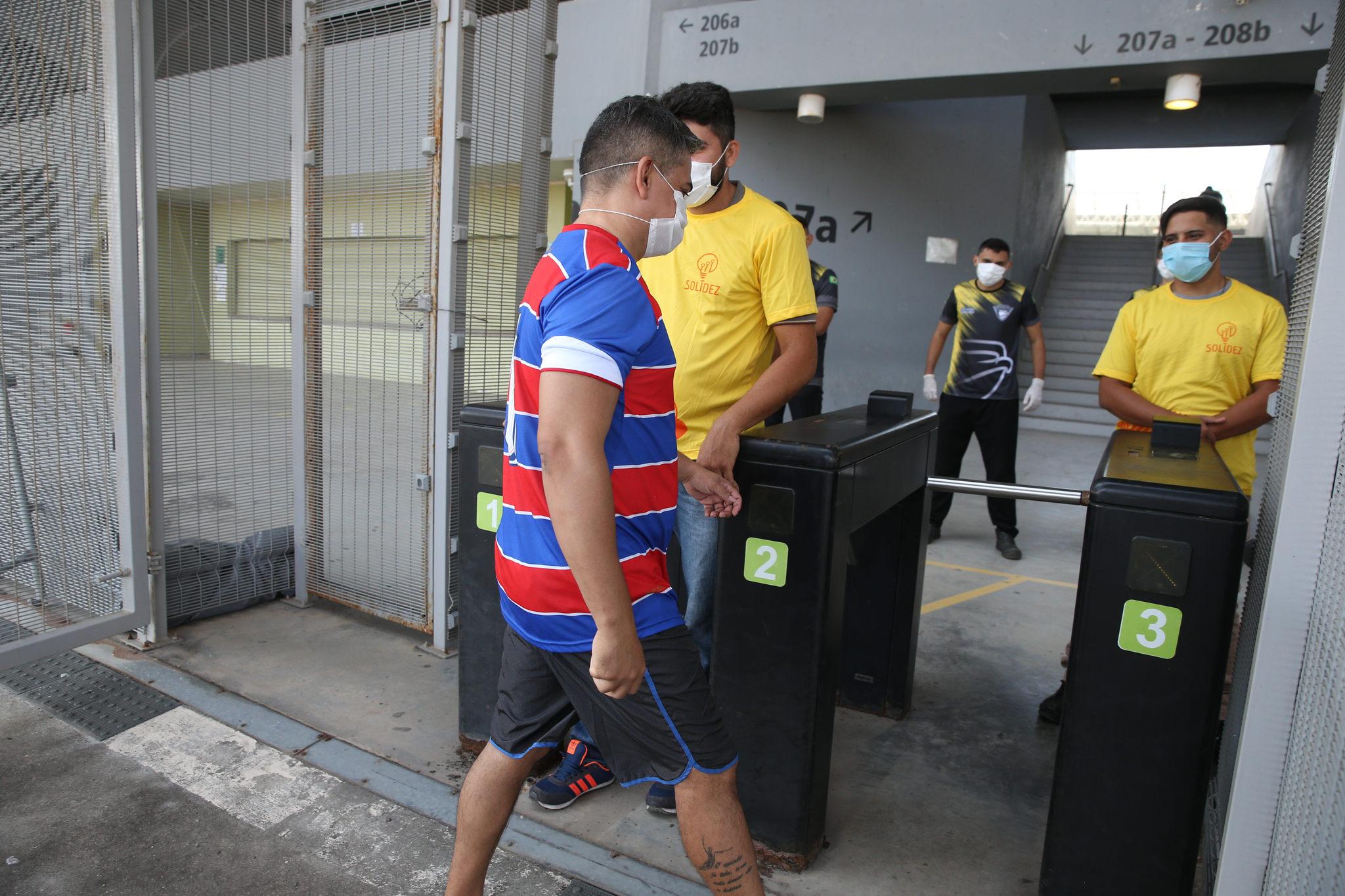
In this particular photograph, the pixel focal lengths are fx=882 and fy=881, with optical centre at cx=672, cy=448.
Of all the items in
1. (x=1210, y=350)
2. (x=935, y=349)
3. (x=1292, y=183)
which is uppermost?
(x=1292, y=183)

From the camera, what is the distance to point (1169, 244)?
3.02m

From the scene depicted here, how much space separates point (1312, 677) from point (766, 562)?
3.62 ft

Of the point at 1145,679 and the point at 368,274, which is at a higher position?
the point at 368,274

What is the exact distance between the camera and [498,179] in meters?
3.41

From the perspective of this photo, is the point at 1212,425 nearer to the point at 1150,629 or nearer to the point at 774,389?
the point at 1150,629

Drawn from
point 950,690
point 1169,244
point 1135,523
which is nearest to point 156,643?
point 950,690

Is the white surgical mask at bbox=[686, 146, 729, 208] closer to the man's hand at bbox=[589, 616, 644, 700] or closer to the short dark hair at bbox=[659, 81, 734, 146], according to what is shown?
the short dark hair at bbox=[659, 81, 734, 146]

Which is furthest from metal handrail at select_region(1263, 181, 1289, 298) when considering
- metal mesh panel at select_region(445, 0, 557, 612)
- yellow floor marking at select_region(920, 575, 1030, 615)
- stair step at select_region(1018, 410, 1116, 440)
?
→ metal mesh panel at select_region(445, 0, 557, 612)

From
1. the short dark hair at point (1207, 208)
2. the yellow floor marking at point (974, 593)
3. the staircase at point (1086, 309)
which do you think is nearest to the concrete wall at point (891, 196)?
the staircase at point (1086, 309)

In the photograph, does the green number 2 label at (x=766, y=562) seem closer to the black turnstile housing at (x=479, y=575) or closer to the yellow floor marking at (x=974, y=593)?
the black turnstile housing at (x=479, y=575)

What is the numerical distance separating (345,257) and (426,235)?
464mm

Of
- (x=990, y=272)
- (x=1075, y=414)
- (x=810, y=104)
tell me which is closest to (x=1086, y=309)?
(x=1075, y=414)

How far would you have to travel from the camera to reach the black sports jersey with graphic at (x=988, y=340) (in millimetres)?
5383

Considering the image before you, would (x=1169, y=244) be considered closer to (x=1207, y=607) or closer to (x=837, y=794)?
(x=1207, y=607)
